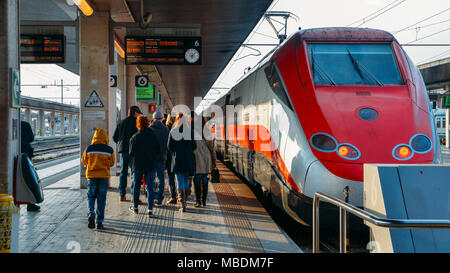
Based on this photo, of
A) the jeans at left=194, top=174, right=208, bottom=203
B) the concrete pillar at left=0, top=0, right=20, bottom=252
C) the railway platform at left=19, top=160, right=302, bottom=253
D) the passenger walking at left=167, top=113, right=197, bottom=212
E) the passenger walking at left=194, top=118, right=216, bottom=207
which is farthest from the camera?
the jeans at left=194, top=174, right=208, bottom=203

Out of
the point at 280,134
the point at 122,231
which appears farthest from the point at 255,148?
the point at 122,231

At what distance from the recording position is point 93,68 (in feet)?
31.4

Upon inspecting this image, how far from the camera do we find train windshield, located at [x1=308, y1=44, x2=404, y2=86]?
6.09m

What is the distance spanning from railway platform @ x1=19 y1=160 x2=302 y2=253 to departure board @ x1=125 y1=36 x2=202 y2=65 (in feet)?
11.9

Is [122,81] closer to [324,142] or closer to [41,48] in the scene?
[41,48]

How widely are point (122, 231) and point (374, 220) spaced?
12.4 ft

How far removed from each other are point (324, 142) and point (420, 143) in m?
1.27

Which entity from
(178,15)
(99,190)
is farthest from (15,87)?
(178,15)

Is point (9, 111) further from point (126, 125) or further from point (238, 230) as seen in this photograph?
point (126, 125)

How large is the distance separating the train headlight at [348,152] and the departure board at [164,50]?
5.52m

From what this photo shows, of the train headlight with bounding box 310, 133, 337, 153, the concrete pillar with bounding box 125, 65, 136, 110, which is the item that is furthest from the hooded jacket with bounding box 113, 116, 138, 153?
the concrete pillar with bounding box 125, 65, 136, 110

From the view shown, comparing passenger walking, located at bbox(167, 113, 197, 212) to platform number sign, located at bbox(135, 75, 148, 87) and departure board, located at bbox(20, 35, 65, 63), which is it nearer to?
departure board, located at bbox(20, 35, 65, 63)

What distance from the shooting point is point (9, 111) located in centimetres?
401

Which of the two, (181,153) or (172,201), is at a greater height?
(181,153)
